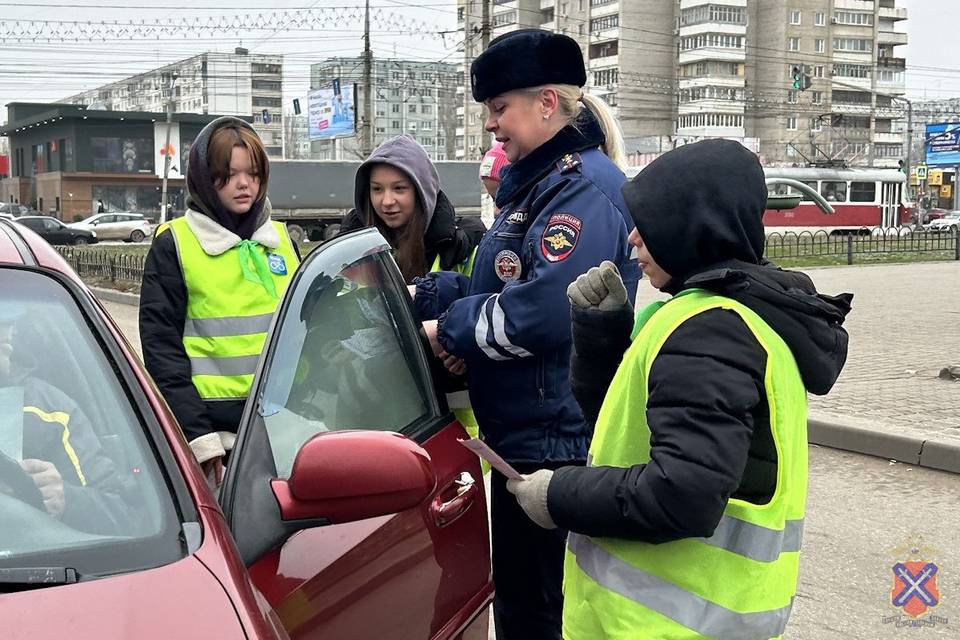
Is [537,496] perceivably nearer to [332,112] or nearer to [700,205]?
[700,205]

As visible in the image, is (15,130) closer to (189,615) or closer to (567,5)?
(567,5)

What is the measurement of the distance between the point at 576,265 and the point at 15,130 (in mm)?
88149

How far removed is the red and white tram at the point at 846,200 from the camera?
46.6m

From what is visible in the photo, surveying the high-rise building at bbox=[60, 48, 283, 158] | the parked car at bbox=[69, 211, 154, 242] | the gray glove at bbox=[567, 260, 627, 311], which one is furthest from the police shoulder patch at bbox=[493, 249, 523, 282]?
the high-rise building at bbox=[60, 48, 283, 158]

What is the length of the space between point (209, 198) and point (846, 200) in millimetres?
48246

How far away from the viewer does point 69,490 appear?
172 cm

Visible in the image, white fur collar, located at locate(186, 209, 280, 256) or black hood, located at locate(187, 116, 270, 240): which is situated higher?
→ black hood, located at locate(187, 116, 270, 240)

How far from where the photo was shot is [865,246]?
3041 cm

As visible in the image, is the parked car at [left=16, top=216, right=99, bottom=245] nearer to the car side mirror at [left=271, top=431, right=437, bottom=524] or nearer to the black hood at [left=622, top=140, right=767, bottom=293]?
the car side mirror at [left=271, top=431, right=437, bottom=524]

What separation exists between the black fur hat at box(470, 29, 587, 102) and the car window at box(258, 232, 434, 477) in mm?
556

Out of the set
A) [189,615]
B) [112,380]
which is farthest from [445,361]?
[189,615]

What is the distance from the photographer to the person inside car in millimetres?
1687

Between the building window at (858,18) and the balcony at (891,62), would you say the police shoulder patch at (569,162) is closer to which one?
the building window at (858,18)

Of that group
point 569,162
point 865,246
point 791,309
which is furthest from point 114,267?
point 791,309
